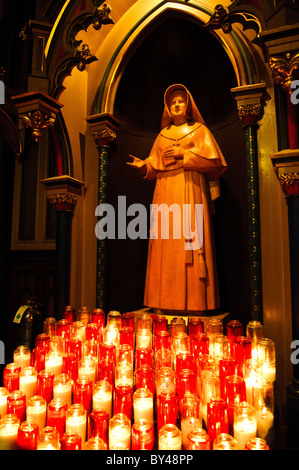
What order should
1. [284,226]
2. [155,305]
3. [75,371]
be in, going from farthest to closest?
[155,305] < [284,226] < [75,371]

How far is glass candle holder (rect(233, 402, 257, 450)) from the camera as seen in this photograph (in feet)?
4.17

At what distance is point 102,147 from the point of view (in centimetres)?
425

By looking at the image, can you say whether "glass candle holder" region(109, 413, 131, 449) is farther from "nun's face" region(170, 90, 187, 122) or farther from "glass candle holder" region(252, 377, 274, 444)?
"nun's face" region(170, 90, 187, 122)

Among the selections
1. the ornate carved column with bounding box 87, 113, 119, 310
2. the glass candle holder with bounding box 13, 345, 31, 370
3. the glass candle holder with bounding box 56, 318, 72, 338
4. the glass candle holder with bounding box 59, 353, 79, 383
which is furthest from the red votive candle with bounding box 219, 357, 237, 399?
the ornate carved column with bounding box 87, 113, 119, 310

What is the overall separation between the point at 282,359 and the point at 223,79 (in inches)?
128

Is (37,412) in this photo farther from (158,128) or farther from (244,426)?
(158,128)

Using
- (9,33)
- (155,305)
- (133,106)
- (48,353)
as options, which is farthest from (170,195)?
(9,33)

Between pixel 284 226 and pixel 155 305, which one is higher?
pixel 284 226

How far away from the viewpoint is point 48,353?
2.09m

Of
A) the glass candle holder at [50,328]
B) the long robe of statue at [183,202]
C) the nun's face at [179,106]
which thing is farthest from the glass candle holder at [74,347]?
the nun's face at [179,106]

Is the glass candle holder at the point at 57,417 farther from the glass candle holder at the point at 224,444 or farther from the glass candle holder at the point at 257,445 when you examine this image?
the glass candle holder at the point at 257,445

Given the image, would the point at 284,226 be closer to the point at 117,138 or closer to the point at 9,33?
the point at 117,138

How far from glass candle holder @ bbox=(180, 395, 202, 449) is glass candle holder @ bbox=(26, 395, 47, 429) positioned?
586 millimetres

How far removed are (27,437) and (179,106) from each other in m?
3.42
